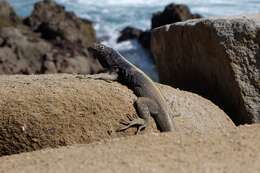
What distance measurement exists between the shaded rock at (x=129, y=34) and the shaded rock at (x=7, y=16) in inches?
189

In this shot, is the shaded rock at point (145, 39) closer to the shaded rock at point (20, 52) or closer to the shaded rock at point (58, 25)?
the shaded rock at point (58, 25)

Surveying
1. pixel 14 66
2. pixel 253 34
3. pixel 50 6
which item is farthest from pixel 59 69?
pixel 253 34

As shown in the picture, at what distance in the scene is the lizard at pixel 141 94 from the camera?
651cm

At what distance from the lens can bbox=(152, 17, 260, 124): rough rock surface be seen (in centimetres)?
716

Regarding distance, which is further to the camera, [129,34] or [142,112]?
[129,34]

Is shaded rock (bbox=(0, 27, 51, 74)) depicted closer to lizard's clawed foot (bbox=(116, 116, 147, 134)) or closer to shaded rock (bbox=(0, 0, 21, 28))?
shaded rock (bbox=(0, 0, 21, 28))

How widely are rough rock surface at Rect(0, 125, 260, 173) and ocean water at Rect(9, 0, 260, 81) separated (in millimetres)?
20810

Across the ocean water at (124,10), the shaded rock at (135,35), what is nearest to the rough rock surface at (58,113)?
the shaded rock at (135,35)

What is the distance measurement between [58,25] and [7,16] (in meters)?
1.97

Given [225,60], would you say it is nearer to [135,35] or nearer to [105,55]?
[105,55]

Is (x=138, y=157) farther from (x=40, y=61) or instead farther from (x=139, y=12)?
(x=139, y=12)

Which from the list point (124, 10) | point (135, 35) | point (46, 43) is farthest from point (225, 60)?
point (124, 10)

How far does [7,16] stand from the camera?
2348 cm

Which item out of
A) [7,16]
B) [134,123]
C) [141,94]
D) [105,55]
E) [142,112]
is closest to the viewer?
[134,123]
